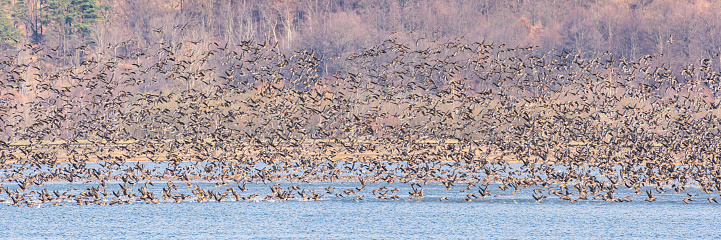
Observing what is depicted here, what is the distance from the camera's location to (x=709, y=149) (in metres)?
43.8

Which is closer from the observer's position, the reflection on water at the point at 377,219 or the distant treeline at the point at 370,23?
the reflection on water at the point at 377,219

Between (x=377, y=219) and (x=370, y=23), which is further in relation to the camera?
(x=370, y=23)

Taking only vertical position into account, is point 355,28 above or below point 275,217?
above

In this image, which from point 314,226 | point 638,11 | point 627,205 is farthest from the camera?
point 638,11

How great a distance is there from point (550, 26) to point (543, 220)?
8444 cm

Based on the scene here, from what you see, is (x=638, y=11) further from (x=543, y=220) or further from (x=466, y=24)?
(x=543, y=220)

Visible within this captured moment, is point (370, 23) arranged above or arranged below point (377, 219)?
above

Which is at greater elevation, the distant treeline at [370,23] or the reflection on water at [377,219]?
the distant treeline at [370,23]

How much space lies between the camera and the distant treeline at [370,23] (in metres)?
104

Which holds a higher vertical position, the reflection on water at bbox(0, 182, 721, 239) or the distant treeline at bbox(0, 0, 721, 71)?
the distant treeline at bbox(0, 0, 721, 71)

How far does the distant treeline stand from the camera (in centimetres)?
10381

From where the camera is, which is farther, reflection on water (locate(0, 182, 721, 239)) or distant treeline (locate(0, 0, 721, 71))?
distant treeline (locate(0, 0, 721, 71))

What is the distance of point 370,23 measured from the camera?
375ft

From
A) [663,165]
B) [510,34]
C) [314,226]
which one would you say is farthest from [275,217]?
[510,34]
